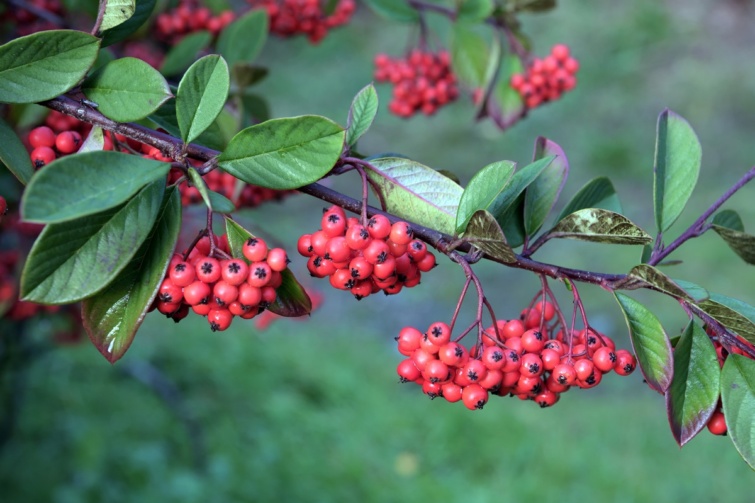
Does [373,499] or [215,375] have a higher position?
[373,499]

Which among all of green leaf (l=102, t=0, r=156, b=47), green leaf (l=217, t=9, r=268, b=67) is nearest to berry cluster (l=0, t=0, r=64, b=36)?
green leaf (l=217, t=9, r=268, b=67)

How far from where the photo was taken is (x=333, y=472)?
370 centimetres

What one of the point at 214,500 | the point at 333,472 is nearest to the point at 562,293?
the point at 333,472

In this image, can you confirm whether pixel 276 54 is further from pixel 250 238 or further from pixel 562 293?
pixel 250 238

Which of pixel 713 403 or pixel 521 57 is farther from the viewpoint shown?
pixel 521 57

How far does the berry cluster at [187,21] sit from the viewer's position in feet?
6.59

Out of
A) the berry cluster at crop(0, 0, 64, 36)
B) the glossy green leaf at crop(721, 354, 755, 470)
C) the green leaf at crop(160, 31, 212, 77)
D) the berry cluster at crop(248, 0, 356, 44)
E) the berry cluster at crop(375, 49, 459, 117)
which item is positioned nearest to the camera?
the glossy green leaf at crop(721, 354, 755, 470)

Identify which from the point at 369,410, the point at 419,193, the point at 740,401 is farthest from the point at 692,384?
the point at 369,410

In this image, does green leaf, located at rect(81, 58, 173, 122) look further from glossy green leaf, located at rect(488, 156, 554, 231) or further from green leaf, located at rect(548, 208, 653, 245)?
green leaf, located at rect(548, 208, 653, 245)

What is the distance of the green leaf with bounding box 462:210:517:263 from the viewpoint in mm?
936

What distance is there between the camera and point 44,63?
989mm

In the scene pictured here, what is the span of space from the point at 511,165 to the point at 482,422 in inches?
130

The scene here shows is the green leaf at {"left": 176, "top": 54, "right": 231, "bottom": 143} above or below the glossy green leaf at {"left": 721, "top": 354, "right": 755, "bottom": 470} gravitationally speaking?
above

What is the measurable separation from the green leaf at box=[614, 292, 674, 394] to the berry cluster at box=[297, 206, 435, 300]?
0.30m
